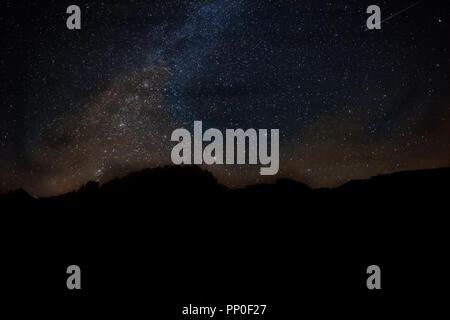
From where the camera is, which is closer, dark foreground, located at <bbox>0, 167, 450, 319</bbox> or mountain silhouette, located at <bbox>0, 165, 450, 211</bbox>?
dark foreground, located at <bbox>0, 167, 450, 319</bbox>

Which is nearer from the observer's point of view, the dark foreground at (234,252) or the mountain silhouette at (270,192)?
the dark foreground at (234,252)

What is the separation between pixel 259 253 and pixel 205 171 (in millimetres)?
895

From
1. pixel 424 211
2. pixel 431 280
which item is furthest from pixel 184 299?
pixel 424 211

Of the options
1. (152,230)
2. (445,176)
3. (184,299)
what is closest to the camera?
(184,299)

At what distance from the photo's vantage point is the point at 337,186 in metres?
3.29

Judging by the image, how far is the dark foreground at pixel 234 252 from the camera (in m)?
3.00

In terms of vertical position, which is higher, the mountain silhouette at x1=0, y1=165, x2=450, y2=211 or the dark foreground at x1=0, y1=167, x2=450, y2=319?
the mountain silhouette at x1=0, y1=165, x2=450, y2=211

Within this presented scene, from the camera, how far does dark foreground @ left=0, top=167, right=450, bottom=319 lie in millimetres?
3002

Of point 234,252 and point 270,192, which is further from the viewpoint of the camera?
point 270,192

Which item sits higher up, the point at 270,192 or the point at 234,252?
the point at 270,192

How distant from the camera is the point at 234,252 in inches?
128

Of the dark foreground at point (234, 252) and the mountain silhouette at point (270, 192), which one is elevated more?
the mountain silhouette at point (270, 192)

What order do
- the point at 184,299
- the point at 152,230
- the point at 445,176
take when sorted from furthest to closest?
1. the point at 445,176
2. the point at 152,230
3. the point at 184,299

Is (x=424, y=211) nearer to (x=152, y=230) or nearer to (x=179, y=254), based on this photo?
(x=179, y=254)
